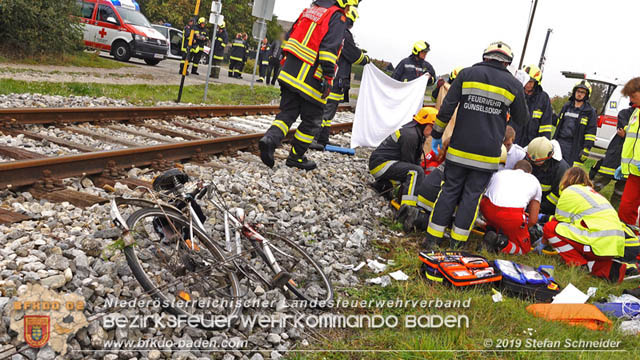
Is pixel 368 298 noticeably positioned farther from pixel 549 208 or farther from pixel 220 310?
pixel 549 208

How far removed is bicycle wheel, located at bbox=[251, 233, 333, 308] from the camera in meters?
3.44

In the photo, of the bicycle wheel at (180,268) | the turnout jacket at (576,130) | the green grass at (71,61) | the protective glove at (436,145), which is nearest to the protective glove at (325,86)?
the protective glove at (436,145)

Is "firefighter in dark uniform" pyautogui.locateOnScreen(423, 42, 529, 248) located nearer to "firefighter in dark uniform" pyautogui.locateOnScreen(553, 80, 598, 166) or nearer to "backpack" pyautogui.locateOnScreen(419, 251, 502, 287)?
"backpack" pyautogui.locateOnScreen(419, 251, 502, 287)

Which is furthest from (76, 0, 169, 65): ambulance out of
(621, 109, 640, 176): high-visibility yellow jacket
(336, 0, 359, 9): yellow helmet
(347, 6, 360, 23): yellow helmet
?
(621, 109, 640, 176): high-visibility yellow jacket

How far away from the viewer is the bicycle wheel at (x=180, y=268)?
283cm

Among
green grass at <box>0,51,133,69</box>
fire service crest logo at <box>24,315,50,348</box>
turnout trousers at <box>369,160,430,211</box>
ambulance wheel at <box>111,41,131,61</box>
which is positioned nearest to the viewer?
fire service crest logo at <box>24,315,50,348</box>

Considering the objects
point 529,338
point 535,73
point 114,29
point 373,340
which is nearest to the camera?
point 373,340

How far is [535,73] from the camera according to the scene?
8.41m

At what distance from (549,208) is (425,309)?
376cm

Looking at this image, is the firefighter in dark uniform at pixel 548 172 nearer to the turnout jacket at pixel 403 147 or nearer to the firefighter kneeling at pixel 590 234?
the firefighter kneeling at pixel 590 234

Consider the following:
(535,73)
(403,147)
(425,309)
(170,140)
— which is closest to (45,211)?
(425,309)

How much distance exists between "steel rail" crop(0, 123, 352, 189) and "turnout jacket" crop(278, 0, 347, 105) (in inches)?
50.0

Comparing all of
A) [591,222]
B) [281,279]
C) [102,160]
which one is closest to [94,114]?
[102,160]

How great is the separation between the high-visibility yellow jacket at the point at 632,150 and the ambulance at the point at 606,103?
26.6ft
